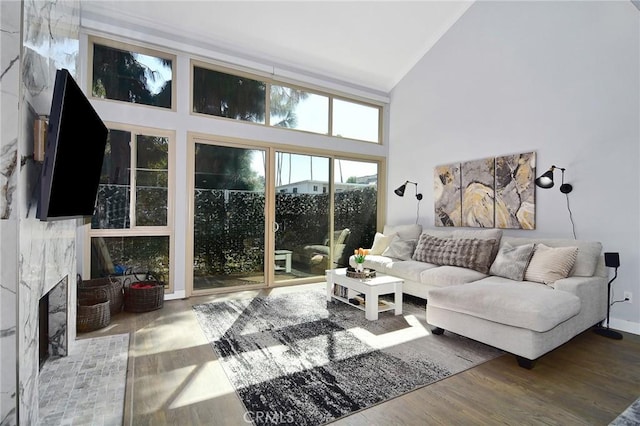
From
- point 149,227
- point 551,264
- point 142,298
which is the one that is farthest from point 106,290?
point 551,264

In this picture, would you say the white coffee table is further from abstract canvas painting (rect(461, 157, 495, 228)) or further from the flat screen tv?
the flat screen tv

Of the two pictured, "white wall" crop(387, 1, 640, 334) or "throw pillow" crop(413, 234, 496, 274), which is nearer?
"white wall" crop(387, 1, 640, 334)

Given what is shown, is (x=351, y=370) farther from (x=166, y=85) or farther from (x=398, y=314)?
(x=166, y=85)

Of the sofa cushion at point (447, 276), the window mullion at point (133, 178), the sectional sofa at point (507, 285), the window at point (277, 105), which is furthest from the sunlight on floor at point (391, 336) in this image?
the window at point (277, 105)

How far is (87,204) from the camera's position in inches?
86.8

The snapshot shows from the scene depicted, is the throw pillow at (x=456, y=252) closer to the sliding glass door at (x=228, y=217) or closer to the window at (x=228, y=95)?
the sliding glass door at (x=228, y=217)

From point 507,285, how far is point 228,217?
131 inches

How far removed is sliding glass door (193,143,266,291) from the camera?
420 centimetres

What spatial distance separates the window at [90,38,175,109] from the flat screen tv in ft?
6.06

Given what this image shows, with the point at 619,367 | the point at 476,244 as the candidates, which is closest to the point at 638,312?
the point at 619,367

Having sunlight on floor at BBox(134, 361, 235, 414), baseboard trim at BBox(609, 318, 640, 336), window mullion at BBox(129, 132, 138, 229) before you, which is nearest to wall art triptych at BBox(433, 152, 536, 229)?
baseboard trim at BBox(609, 318, 640, 336)

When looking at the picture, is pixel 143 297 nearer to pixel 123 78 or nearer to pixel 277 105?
pixel 123 78

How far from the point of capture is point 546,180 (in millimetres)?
3398

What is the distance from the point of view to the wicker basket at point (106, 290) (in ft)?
10.6
